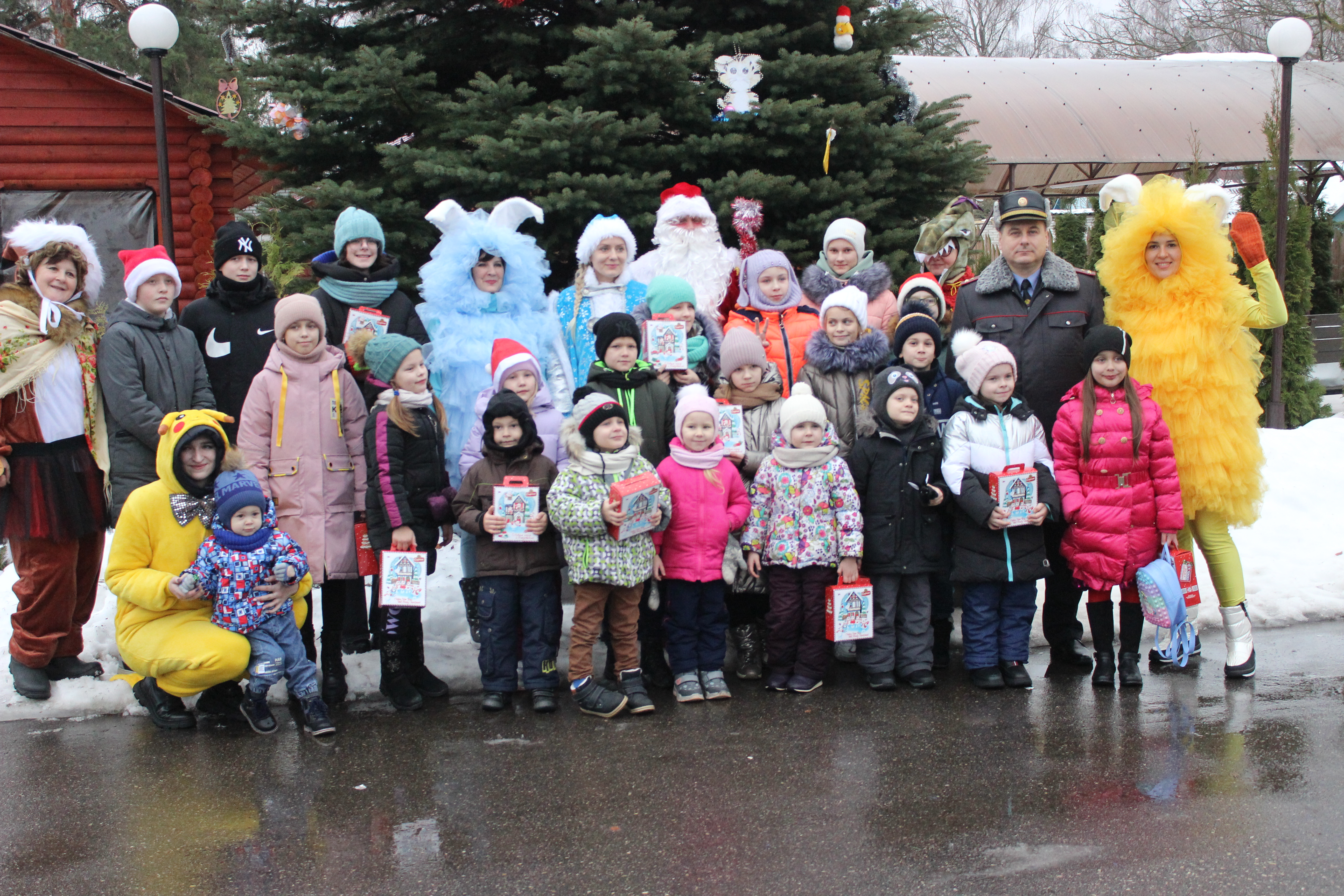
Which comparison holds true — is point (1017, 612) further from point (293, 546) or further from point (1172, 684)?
point (293, 546)

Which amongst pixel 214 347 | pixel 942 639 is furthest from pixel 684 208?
pixel 942 639

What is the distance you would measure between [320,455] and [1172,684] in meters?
4.18

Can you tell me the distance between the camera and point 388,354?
5.33 meters

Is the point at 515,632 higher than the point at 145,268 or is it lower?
lower

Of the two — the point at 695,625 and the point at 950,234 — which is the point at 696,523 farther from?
the point at 950,234

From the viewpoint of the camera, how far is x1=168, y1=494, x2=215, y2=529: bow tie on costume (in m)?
4.92

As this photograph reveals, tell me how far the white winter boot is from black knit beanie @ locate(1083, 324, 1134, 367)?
135cm

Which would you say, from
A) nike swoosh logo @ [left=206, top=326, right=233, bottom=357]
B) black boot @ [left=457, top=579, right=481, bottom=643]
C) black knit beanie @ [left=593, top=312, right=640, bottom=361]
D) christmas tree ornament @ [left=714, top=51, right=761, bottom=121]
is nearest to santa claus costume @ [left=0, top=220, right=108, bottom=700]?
nike swoosh logo @ [left=206, top=326, right=233, bottom=357]

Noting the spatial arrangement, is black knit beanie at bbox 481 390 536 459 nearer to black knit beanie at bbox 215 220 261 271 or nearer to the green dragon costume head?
black knit beanie at bbox 215 220 261 271

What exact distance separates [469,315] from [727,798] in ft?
10.1

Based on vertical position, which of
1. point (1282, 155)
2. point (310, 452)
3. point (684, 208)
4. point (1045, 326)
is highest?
point (1282, 155)

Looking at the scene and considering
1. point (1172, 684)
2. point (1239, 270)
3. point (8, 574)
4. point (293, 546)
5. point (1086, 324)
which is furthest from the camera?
point (1239, 270)

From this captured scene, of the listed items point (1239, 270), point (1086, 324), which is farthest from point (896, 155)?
point (1239, 270)

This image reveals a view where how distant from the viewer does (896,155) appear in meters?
7.71
